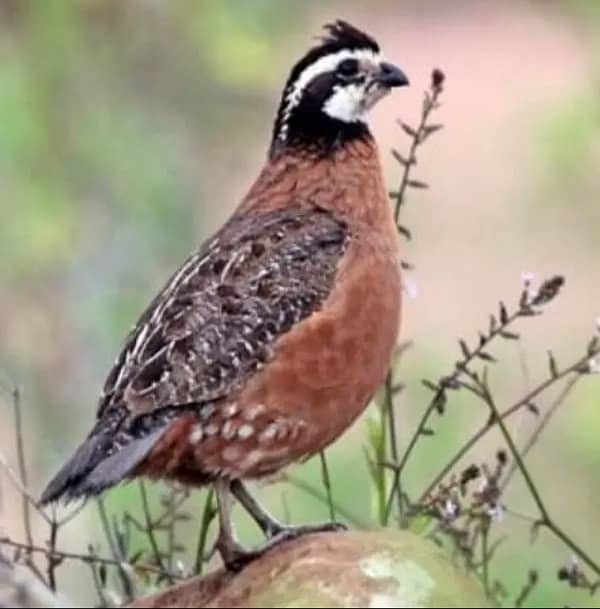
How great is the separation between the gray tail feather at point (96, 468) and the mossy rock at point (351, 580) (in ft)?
1.61

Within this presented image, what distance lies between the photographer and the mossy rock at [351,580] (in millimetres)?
4316

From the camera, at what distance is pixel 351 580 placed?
4.37 m

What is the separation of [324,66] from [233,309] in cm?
86

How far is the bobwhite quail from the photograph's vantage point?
17.9ft

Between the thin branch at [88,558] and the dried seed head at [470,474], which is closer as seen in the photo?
the thin branch at [88,558]

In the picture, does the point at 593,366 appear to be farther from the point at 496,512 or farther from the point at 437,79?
the point at 437,79

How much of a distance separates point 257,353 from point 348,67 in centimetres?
96

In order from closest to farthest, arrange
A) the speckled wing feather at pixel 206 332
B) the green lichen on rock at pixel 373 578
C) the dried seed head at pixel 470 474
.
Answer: the green lichen on rock at pixel 373 578 < the dried seed head at pixel 470 474 < the speckled wing feather at pixel 206 332

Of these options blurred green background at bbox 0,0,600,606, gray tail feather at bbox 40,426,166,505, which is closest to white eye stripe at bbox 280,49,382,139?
gray tail feather at bbox 40,426,166,505

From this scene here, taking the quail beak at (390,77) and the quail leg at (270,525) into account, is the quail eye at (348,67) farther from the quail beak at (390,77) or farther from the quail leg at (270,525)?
the quail leg at (270,525)

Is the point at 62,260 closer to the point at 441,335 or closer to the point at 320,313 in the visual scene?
the point at 441,335

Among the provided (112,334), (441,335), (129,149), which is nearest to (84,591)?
(112,334)

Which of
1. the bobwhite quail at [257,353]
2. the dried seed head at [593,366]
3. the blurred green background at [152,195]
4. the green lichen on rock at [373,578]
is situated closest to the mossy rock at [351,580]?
the green lichen on rock at [373,578]

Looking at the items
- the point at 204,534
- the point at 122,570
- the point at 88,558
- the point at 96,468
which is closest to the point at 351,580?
the point at 88,558
